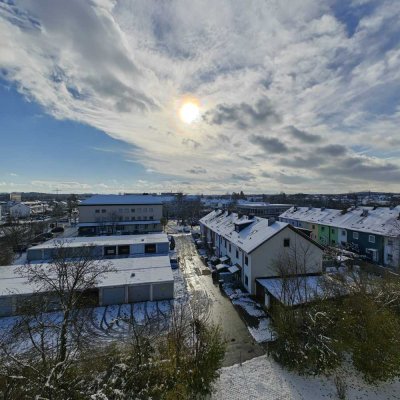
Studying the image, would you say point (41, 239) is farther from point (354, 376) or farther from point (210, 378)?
point (354, 376)

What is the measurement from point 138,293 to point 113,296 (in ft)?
7.98

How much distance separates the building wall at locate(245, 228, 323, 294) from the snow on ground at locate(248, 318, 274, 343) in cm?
560

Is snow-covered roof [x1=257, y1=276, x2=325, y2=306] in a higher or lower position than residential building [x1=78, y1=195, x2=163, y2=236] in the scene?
lower

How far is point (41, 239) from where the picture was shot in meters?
55.0

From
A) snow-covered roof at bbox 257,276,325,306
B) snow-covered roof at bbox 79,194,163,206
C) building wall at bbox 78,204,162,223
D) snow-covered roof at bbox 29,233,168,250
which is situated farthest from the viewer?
snow-covered roof at bbox 79,194,163,206

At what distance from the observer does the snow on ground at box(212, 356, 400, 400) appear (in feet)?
42.8

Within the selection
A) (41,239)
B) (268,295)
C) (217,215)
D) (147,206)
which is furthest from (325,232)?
(41,239)

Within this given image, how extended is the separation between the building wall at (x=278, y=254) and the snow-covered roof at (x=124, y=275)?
901 centimetres

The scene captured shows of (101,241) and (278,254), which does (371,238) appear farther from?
(101,241)

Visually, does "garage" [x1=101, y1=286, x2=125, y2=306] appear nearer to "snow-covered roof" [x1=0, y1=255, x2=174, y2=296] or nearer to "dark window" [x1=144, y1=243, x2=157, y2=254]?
"snow-covered roof" [x1=0, y1=255, x2=174, y2=296]

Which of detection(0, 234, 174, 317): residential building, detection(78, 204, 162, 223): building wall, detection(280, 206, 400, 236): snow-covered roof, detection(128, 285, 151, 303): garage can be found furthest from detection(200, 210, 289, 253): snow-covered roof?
detection(78, 204, 162, 223): building wall

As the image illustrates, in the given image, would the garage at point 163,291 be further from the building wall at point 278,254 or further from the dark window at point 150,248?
the dark window at point 150,248

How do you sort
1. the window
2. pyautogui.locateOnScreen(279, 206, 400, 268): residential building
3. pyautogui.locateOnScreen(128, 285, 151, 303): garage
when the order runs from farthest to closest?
the window < pyautogui.locateOnScreen(279, 206, 400, 268): residential building < pyautogui.locateOnScreen(128, 285, 151, 303): garage

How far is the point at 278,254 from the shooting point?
87.6ft
